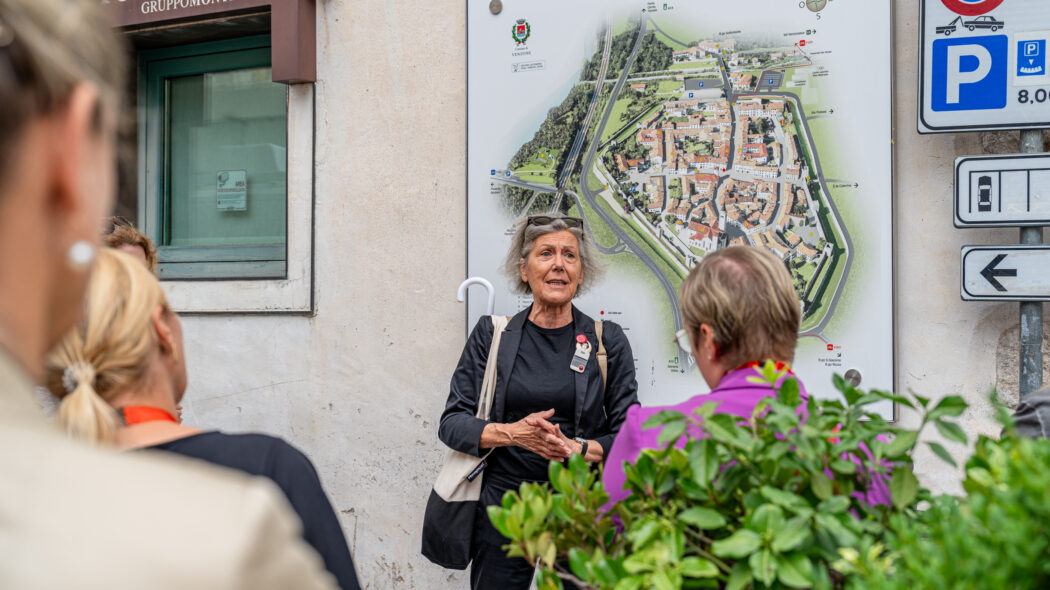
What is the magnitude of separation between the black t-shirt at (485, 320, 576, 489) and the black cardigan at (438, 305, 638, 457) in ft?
0.10

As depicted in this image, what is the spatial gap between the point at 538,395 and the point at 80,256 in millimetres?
2502

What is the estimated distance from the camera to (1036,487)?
82 cm

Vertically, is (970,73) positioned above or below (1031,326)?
above

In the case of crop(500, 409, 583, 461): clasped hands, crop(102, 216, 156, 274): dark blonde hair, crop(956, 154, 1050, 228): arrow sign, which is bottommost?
crop(500, 409, 583, 461): clasped hands

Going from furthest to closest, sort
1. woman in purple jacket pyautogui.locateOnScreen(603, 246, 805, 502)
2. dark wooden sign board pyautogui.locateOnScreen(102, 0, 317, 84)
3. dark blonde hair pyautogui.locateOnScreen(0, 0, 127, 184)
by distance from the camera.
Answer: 1. dark wooden sign board pyautogui.locateOnScreen(102, 0, 317, 84)
2. woman in purple jacket pyautogui.locateOnScreen(603, 246, 805, 502)
3. dark blonde hair pyautogui.locateOnScreen(0, 0, 127, 184)

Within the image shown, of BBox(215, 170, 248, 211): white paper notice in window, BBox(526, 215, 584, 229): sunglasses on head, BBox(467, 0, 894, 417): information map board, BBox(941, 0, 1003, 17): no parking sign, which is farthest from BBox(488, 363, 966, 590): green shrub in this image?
BBox(215, 170, 248, 211): white paper notice in window

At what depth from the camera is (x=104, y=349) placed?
1448 mm

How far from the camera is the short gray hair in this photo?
3449mm

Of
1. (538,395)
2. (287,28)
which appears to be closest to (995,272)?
(538,395)

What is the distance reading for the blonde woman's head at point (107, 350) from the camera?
4.57 ft

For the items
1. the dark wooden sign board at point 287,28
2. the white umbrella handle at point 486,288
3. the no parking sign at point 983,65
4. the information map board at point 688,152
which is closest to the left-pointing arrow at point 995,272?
the information map board at point 688,152

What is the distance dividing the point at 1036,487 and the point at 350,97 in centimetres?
395

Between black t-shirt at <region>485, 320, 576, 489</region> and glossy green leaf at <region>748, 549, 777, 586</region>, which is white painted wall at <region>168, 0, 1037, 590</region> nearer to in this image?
black t-shirt at <region>485, 320, 576, 489</region>

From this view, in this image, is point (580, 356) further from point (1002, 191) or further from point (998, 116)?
point (998, 116)
